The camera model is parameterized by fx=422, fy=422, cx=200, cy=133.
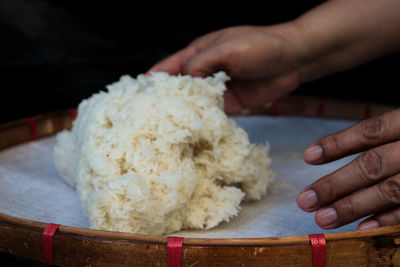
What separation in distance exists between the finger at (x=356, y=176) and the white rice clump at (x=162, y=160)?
0.45 feet

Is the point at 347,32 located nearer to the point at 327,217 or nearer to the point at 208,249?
the point at 327,217

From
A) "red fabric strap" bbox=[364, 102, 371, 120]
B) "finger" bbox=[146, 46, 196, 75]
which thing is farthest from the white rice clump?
"red fabric strap" bbox=[364, 102, 371, 120]

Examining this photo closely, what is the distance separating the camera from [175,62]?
1154mm

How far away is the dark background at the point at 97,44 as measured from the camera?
141 centimetres

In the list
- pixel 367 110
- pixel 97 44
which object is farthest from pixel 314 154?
pixel 97 44

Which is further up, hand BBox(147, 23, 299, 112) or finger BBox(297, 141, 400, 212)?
hand BBox(147, 23, 299, 112)

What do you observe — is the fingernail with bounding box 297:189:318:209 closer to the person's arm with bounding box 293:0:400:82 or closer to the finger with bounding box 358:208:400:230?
the finger with bounding box 358:208:400:230

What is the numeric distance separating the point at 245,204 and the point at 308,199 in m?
0.19

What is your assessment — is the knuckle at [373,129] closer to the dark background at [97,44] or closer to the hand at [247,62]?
the hand at [247,62]

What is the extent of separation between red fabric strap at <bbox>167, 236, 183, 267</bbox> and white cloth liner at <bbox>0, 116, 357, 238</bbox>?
0.20 meters

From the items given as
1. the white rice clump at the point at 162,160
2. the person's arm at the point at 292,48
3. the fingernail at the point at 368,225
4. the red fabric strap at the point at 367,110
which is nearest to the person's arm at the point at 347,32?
the person's arm at the point at 292,48

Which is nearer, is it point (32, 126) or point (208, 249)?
point (208, 249)

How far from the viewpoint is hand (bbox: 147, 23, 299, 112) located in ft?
3.31

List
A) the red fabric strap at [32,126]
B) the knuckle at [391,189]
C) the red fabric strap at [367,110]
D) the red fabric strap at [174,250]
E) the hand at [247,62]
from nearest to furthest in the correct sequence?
the red fabric strap at [174,250] → the knuckle at [391,189] → the hand at [247,62] → the red fabric strap at [32,126] → the red fabric strap at [367,110]
